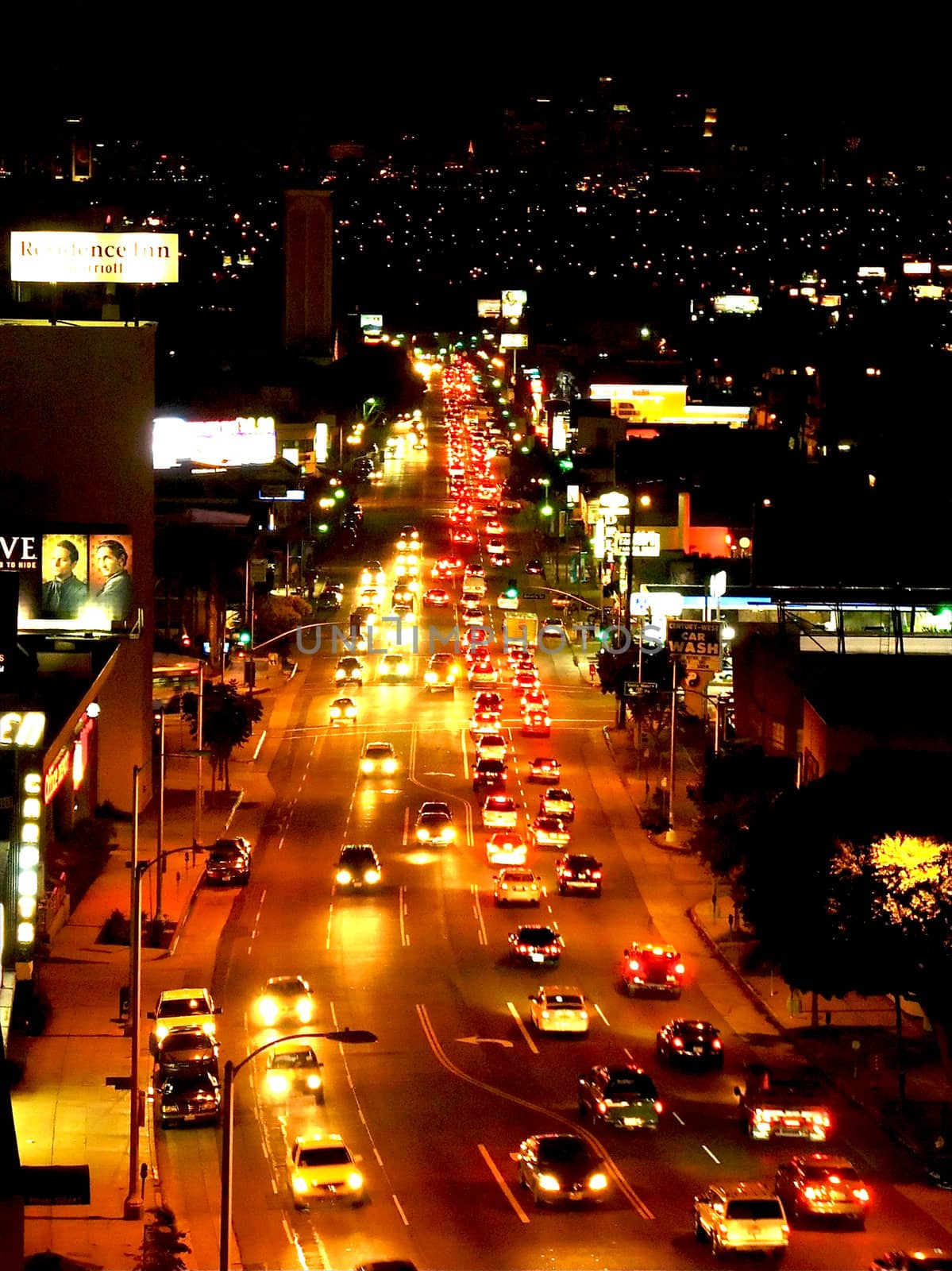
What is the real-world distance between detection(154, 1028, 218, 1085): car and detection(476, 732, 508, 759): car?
121ft

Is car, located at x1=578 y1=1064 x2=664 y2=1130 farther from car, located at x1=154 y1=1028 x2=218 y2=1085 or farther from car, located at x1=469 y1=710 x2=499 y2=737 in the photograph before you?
car, located at x1=469 y1=710 x2=499 y2=737

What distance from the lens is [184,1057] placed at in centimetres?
3994

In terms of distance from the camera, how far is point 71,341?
71438 millimetres

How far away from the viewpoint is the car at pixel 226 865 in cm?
5909

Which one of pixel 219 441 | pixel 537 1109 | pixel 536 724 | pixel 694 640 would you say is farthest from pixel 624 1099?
pixel 219 441

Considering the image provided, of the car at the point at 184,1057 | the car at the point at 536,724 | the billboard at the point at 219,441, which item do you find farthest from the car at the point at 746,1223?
the billboard at the point at 219,441

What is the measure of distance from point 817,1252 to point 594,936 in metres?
22.4

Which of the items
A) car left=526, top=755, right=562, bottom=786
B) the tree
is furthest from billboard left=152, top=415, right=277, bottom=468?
car left=526, top=755, right=562, bottom=786

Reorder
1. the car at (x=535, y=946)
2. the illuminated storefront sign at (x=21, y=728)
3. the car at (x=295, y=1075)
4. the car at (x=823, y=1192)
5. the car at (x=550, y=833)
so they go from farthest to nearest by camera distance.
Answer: the car at (x=550, y=833), the car at (x=535, y=946), the illuminated storefront sign at (x=21, y=728), the car at (x=295, y=1075), the car at (x=823, y=1192)

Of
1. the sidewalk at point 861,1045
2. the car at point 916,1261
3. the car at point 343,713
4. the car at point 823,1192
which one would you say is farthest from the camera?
the car at point 343,713

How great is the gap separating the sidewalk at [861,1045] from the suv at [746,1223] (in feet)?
23.2

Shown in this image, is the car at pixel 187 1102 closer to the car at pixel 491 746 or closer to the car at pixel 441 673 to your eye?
the car at pixel 491 746

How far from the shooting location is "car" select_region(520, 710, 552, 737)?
83562mm

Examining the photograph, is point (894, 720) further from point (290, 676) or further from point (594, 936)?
point (290, 676)
